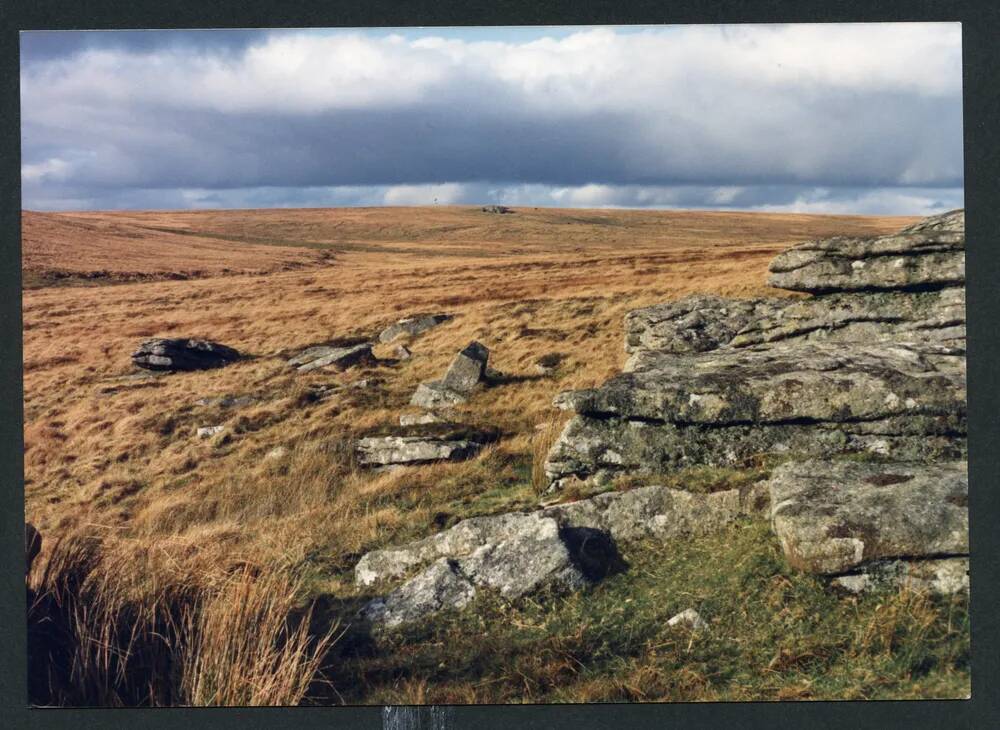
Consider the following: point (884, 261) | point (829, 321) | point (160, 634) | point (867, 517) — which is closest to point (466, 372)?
point (829, 321)

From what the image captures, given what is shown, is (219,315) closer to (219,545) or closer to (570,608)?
(219,545)

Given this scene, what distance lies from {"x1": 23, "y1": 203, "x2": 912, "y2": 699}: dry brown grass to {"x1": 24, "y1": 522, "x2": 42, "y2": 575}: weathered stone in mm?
140

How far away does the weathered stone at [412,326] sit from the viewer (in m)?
23.0

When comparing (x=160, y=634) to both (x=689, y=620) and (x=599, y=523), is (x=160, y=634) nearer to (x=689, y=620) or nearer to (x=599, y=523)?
(x=599, y=523)

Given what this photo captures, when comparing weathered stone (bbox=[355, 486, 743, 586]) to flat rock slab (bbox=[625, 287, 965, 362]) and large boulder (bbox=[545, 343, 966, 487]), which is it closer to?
large boulder (bbox=[545, 343, 966, 487])

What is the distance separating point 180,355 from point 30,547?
45.1 feet

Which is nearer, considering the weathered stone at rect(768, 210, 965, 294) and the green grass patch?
the green grass patch

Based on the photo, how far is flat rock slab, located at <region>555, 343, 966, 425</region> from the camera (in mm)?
7539

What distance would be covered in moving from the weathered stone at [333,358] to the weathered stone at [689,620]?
1360 cm

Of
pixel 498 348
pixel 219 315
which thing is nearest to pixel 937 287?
pixel 498 348

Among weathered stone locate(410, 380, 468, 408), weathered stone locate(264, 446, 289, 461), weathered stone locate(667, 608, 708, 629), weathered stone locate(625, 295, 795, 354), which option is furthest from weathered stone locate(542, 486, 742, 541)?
weathered stone locate(410, 380, 468, 408)

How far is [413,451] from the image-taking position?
35.7 feet

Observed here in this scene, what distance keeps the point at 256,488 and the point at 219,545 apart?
265 centimetres

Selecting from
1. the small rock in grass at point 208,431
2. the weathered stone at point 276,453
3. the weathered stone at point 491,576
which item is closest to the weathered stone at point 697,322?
the weathered stone at point 491,576
